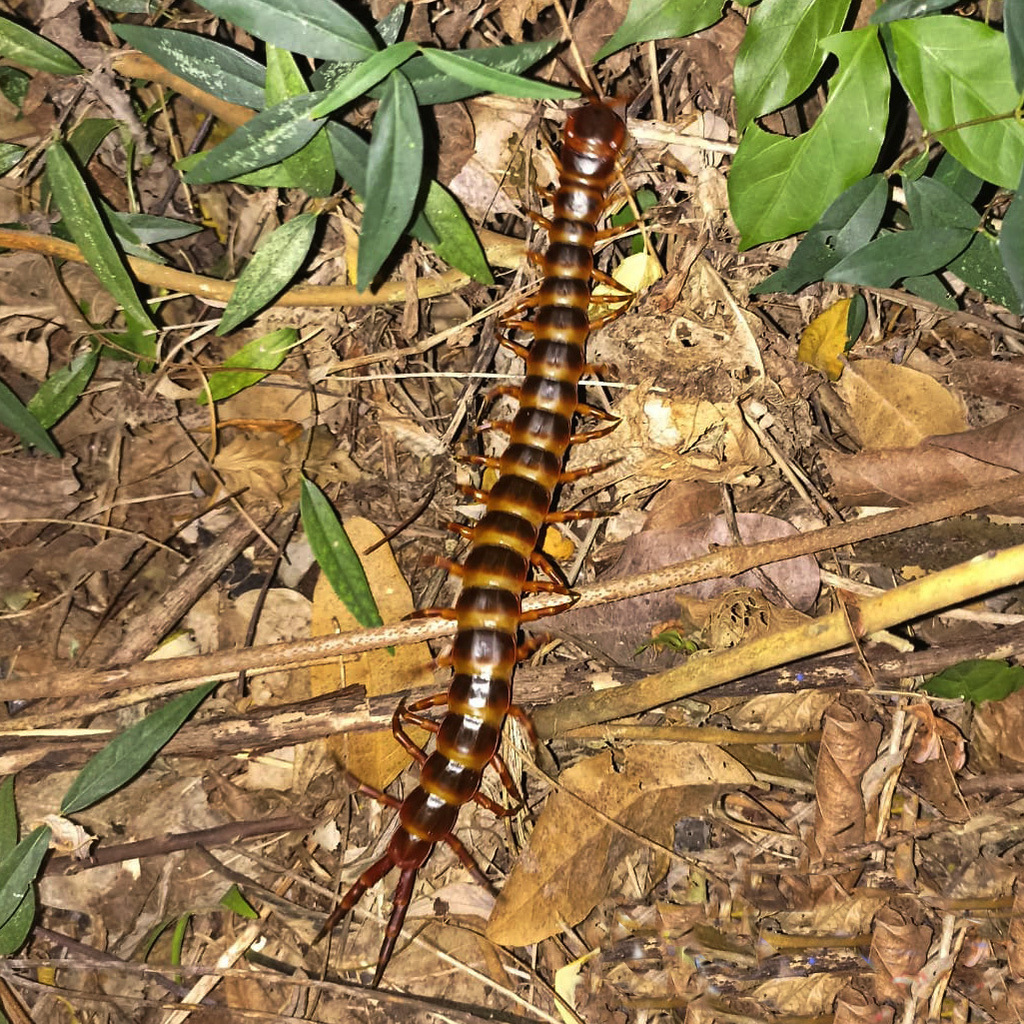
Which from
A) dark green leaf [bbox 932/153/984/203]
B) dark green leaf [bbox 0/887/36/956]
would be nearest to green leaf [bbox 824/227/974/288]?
dark green leaf [bbox 932/153/984/203]

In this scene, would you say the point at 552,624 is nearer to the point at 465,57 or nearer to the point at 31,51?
the point at 465,57

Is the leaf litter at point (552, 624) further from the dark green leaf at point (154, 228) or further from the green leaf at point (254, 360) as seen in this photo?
the dark green leaf at point (154, 228)

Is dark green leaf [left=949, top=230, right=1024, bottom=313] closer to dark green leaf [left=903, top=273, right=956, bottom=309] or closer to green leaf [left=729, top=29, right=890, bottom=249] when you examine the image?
dark green leaf [left=903, top=273, right=956, bottom=309]

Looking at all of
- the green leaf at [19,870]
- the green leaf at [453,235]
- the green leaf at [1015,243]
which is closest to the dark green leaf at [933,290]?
the green leaf at [1015,243]

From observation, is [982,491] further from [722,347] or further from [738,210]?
[738,210]

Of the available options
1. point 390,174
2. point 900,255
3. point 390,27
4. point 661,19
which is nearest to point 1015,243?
point 900,255

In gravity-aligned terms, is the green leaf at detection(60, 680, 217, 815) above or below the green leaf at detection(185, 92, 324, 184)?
Answer: below
